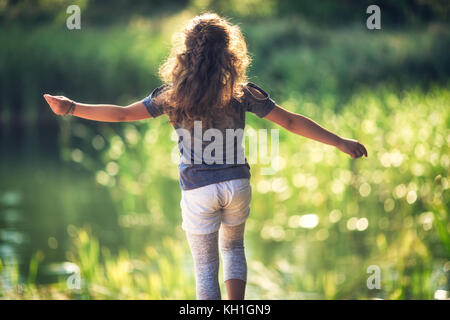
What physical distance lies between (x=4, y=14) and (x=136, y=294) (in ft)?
30.3

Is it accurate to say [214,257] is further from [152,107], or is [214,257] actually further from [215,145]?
[152,107]

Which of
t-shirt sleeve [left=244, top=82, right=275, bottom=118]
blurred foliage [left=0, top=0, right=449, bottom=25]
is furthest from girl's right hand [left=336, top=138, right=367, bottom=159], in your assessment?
blurred foliage [left=0, top=0, right=449, bottom=25]

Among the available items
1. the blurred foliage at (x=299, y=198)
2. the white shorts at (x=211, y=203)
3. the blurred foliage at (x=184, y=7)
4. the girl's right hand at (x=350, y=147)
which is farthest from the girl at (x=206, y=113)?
the blurred foliage at (x=184, y=7)

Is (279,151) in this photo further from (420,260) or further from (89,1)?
(89,1)

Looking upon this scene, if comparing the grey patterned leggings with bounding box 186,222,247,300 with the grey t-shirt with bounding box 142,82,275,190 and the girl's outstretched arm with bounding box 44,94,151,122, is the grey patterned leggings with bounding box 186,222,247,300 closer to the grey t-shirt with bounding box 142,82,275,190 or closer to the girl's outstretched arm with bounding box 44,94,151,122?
the grey t-shirt with bounding box 142,82,275,190

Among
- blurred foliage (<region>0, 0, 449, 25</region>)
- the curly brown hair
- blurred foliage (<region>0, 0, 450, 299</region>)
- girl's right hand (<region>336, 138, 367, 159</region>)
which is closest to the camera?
the curly brown hair

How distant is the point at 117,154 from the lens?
5762 mm

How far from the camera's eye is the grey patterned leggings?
2174 mm

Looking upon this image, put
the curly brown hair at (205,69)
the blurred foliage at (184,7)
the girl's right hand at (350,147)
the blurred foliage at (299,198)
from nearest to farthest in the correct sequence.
A: the curly brown hair at (205,69) < the girl's right hand at (350,147) < the blurred foliage at (299,198) < the blurred foliage at (184,7)

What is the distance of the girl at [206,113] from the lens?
2.12 metres

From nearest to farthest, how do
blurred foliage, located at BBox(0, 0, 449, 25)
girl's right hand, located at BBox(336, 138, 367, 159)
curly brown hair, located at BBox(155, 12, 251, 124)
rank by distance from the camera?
curly brown hair, located at BBox(155, 12, 251, 124), girl's right hand, located at BBox(336, 138, 367, 159), blurred foliage, located at BBox(0, 0, 449, 25)

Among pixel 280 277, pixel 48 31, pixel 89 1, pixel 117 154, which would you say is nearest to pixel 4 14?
pixel 48 31

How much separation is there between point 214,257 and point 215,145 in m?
0.35

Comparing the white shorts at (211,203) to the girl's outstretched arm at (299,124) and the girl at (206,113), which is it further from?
the girl's outstretched arm at (299,124)
